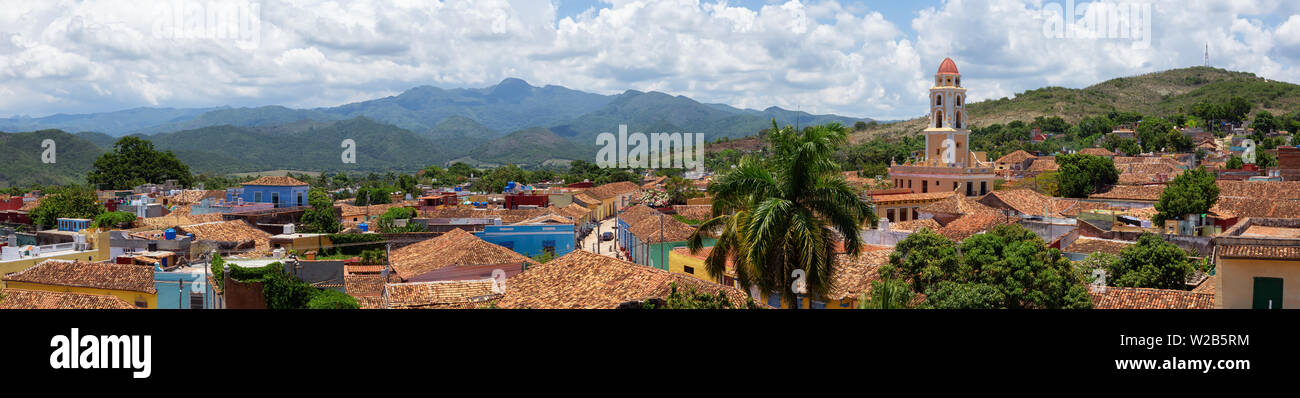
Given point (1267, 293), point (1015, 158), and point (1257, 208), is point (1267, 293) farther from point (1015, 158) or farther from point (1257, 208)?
point (1015, 158)

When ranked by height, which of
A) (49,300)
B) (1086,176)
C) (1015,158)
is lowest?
(49,300)

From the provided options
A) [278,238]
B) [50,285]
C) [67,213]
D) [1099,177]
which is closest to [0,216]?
[67,213]

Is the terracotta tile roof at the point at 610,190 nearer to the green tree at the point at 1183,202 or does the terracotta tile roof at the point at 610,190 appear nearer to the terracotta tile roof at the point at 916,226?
the terracotta tile roof at the point at 916,226

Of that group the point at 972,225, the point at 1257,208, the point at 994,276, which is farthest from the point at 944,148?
the point at 994,276

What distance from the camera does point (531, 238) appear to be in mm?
30703

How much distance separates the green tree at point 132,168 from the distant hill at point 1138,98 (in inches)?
3389

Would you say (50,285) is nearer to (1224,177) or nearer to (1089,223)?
(1089,223)

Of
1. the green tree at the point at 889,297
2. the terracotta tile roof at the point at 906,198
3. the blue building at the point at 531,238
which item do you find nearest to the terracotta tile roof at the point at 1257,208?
the terracotta tile roof at the point at 906,198

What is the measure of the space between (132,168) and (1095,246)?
237 feet

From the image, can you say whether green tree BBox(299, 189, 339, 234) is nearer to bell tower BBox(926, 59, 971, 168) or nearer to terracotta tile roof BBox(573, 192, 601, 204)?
terracotta tile roof BBox(573, 192, 601, 204)

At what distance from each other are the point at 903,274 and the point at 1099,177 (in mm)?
32000

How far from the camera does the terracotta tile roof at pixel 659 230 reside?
2827 cm
